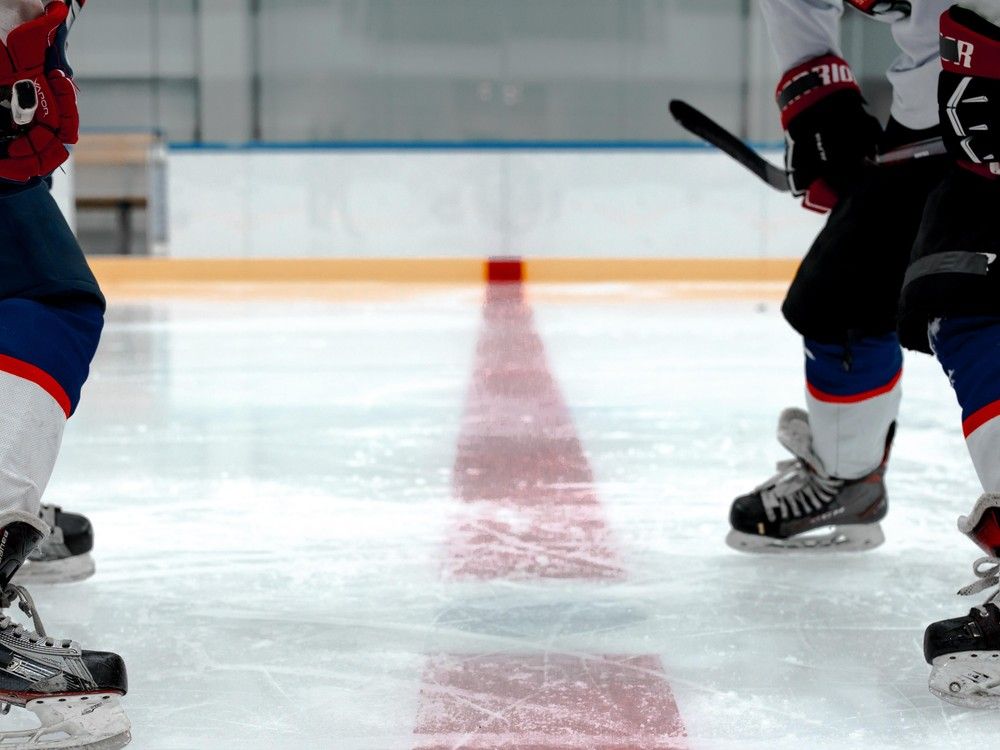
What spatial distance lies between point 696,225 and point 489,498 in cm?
612

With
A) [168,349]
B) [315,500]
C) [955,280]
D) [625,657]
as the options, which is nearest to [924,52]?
[955,280]

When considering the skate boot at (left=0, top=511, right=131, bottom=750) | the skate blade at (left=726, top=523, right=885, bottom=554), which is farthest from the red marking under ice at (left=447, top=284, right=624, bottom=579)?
the skate boot at (left=0, top=511, right=131, bottom=750)

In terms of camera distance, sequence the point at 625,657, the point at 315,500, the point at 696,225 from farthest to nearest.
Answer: the point at 696,225 → the point at 315,500 → the point at 625,657

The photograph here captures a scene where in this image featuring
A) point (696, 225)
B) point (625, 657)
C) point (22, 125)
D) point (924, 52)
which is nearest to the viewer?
point (22, 125)

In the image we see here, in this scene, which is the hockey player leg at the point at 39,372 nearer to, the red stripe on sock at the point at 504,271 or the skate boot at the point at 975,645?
the skate boot at the point at 975,645

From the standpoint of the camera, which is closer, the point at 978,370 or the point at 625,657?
the point at 978,370

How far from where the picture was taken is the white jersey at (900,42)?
1.53 metres

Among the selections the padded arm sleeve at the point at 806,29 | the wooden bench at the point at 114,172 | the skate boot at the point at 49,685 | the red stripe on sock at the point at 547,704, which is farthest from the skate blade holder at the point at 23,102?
the wooden bench at the point at 114,172

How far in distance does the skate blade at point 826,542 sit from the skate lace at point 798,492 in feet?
0.11

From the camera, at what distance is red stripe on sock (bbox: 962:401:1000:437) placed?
114 cm

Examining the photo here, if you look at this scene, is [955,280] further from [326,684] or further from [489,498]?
[489,498]

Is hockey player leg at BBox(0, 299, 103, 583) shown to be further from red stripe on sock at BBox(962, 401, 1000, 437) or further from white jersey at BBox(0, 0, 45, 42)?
red stripe on sock at BBox(962, 401, 1000, 437)

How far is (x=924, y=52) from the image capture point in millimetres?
1543

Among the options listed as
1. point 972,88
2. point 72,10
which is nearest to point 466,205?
point 72,10
